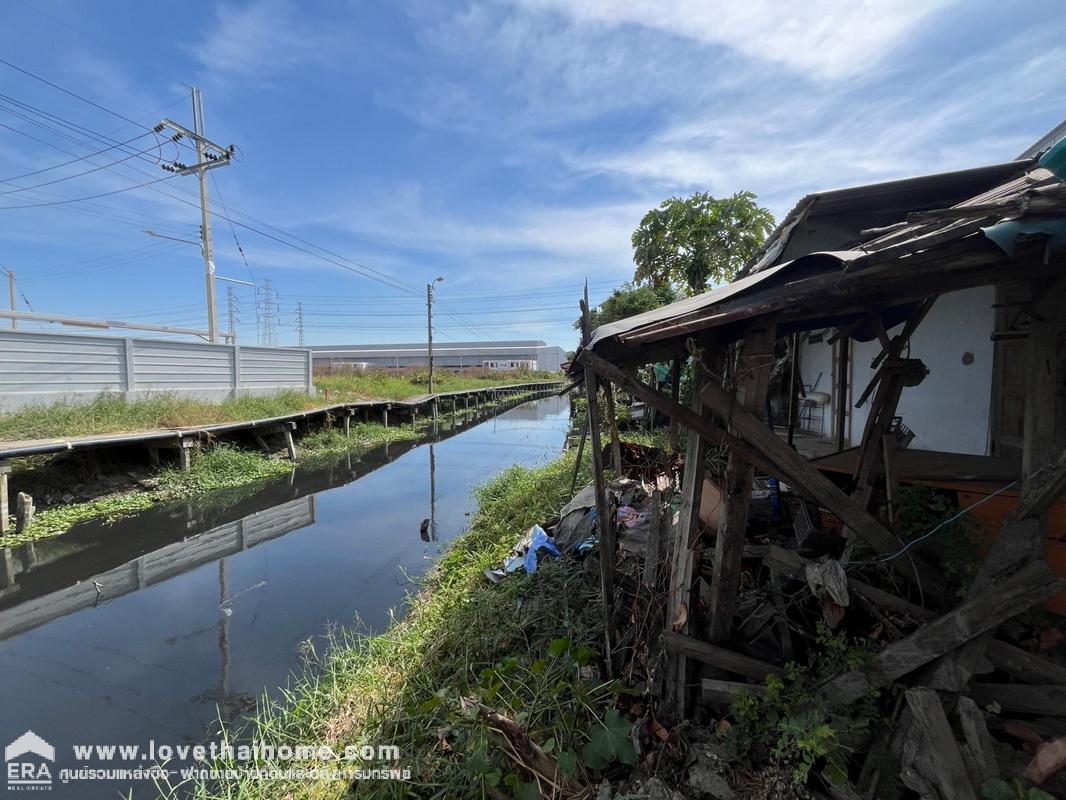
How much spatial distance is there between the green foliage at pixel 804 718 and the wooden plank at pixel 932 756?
A: 0.57ft

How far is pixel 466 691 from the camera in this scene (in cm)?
323

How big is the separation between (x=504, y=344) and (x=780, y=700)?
63.2 meters

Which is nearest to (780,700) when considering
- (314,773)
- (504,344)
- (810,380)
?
(314,773)

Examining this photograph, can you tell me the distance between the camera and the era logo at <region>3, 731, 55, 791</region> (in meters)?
3.03

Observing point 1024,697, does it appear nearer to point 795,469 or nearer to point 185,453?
point 795,469

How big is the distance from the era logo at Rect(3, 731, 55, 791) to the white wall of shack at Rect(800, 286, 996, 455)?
25.7 ft

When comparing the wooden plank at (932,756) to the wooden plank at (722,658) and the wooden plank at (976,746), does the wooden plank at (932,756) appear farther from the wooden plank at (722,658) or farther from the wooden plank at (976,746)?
the wooden plank at (722,658)

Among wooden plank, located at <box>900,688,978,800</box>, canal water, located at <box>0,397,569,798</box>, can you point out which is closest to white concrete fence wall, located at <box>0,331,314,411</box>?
canal water, located at <box>0,397,569,798</box>

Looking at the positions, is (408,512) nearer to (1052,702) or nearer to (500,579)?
(500,579)

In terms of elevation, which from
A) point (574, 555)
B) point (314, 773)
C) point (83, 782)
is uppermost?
point (574, 555)

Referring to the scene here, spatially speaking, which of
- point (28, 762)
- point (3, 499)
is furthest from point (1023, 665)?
point (3, 499)

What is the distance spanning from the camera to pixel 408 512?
880cm

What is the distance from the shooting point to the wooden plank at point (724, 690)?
224cm

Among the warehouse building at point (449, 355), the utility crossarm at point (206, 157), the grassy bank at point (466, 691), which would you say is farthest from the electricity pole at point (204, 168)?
the warehouse building at point (449, 355)
